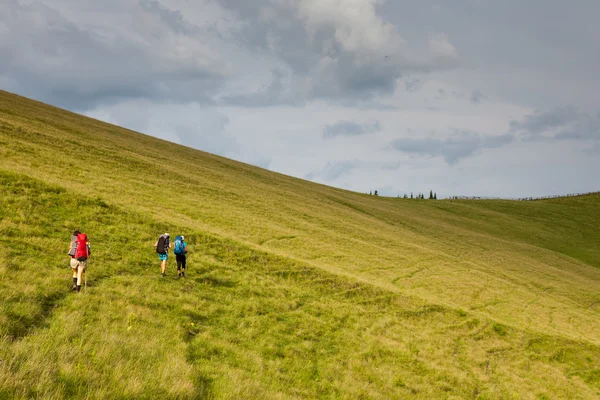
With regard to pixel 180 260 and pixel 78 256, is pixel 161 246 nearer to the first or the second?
pixel 180 260

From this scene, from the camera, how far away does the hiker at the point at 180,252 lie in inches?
866

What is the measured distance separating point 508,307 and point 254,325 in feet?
90.9

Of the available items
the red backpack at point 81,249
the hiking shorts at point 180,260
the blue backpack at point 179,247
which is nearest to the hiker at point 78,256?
the red backpack at point 81,249

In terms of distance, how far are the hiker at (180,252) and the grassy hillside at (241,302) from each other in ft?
2.16

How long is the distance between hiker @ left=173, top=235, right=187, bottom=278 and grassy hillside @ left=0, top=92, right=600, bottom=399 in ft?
2.16

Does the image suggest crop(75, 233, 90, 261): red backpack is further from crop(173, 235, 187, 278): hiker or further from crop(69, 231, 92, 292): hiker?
crop(173, 235, 187, 278): hiker

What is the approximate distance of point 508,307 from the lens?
35375mm

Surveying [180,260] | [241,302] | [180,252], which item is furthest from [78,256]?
[241,302]

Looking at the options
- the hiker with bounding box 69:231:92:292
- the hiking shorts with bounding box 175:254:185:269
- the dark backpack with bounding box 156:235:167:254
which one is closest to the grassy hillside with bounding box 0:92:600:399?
the hiker with bounding box 69:231:92:292

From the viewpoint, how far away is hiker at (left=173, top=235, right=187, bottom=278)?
22.0 meters

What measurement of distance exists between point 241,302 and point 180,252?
4.70 m

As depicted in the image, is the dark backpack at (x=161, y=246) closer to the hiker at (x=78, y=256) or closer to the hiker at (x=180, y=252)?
the hiker at (x=180, y=252)

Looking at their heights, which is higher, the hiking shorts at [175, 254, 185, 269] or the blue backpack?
the blue backpack

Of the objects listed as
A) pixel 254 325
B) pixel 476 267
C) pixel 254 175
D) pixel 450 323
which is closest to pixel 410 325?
pixel 450 323
